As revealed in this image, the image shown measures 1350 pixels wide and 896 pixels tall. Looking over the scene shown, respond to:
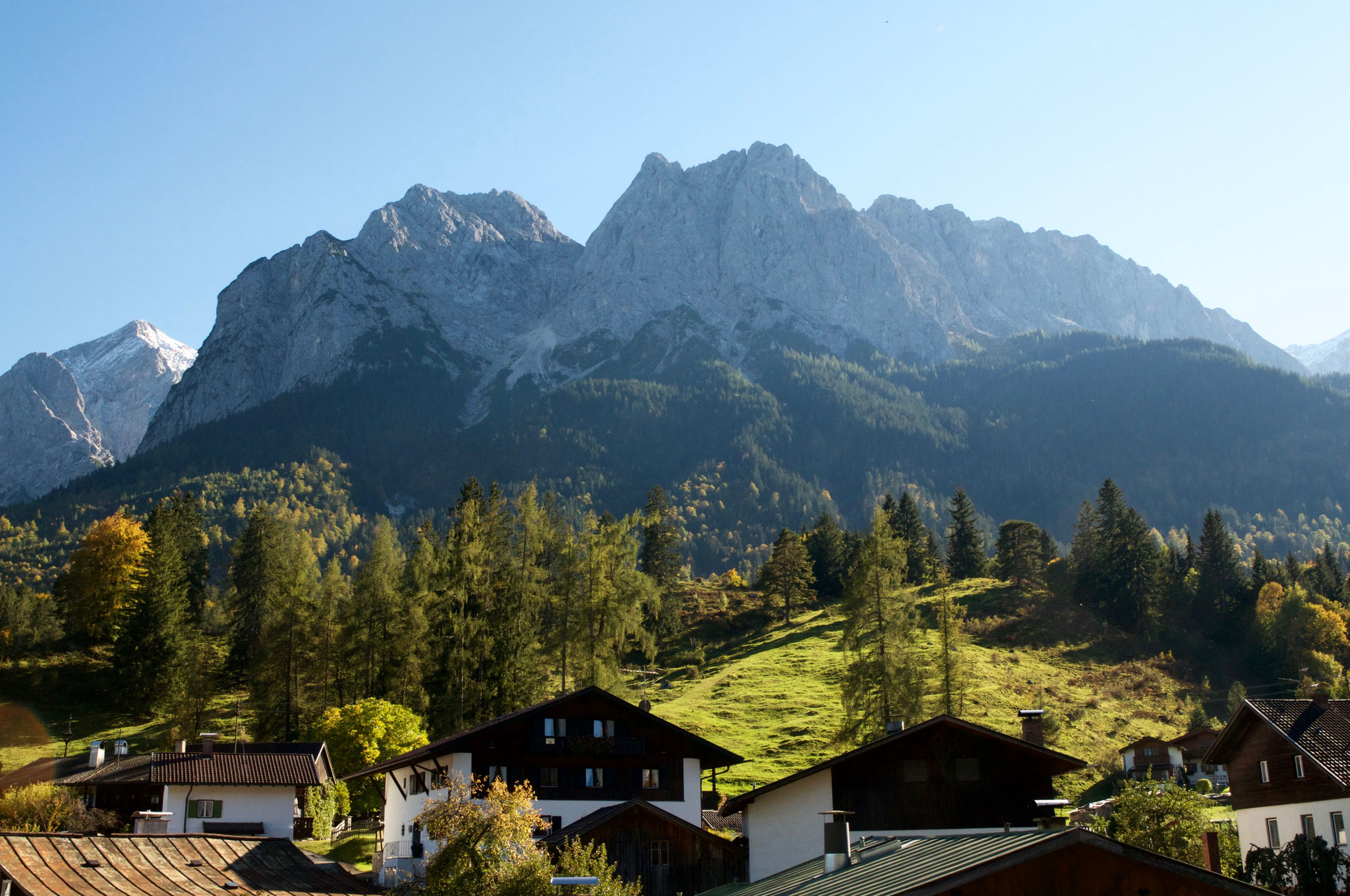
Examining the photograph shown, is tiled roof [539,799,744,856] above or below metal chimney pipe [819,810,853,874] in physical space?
below

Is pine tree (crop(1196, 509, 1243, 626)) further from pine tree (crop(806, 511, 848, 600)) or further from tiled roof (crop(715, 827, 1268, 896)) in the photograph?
tiled roof (crop(715, 827, 1268, 896))

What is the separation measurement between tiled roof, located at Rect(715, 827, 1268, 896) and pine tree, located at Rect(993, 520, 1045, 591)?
325ft

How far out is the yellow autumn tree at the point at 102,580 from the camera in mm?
97562

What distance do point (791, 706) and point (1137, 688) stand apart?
1238 inches

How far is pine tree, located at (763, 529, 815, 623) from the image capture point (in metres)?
116

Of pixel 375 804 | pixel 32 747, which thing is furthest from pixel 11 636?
pixel 375 804

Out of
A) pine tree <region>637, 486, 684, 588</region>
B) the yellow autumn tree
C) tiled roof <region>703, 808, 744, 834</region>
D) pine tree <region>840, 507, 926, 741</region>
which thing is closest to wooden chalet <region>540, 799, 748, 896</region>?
tiled roof <region>703, 808, 744, 834</region>

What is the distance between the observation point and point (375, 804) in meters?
68.6

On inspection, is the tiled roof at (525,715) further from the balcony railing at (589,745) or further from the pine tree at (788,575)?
the pine tree at (788,575)

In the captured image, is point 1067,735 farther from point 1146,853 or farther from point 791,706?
point 1146,853

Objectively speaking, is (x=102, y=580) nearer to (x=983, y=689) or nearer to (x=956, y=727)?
(x=983, y=689)

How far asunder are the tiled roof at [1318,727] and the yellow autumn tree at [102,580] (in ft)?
296

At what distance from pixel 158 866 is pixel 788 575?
280 ft

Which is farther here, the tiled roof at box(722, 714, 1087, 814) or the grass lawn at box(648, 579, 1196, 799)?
the grass lawn at box(648, 579, 1196, 799)
